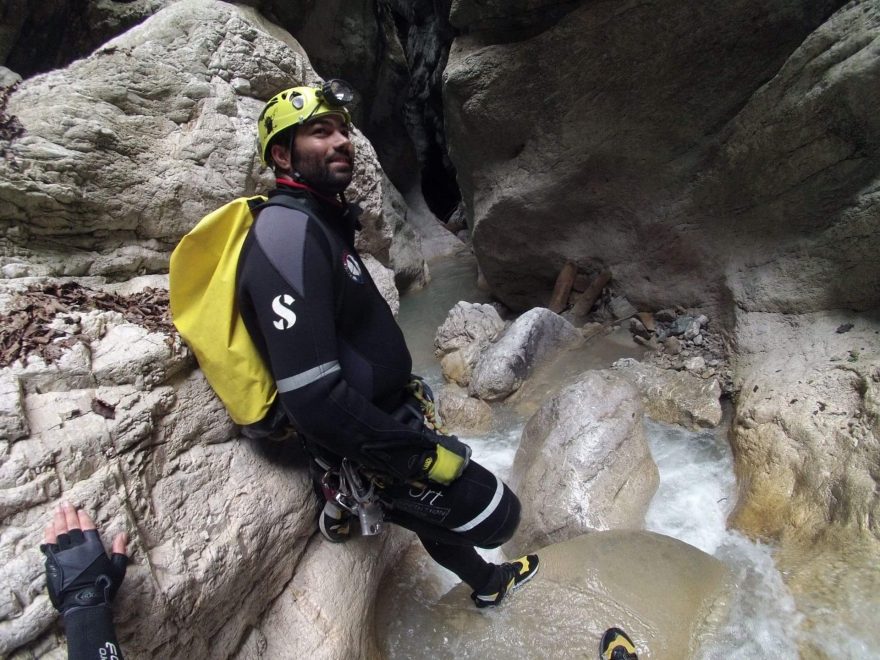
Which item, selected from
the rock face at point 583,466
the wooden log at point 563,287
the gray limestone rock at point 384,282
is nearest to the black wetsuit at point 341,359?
the rock face at point 583,466

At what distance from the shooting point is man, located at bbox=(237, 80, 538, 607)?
158cm

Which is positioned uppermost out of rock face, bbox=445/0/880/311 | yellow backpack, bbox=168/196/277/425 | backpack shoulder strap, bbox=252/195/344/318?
rock face, bbox=445/0/880/311

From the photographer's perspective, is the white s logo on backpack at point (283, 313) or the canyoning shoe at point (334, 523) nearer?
the white s logo on backpack at point (283, 313)

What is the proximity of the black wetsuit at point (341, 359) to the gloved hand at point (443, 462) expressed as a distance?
0.12 ft

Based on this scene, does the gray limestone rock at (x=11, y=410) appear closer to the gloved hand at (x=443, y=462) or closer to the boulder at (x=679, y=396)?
the gloved hand at (x=443, y=462)

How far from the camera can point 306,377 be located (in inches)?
61.5

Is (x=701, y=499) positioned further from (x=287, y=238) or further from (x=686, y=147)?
(x=686, y=147)

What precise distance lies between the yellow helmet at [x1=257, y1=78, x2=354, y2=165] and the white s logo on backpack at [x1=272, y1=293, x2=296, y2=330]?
85 cm

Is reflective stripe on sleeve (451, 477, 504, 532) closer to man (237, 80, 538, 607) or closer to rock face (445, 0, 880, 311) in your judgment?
man (237, 80, 538, 607)

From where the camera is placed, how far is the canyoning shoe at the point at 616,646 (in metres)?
2.12

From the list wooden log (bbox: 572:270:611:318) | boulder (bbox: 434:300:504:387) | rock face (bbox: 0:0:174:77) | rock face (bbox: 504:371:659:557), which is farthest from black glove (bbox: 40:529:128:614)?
rock face (bbox: 0:0:174:77)

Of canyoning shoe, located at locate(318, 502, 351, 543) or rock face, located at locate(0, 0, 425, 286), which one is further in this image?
rock face, located at locate(0, 0, 425, 286)

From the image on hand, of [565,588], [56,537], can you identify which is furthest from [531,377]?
[56,537]

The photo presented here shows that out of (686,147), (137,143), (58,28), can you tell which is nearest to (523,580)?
Answer: (137,143)
